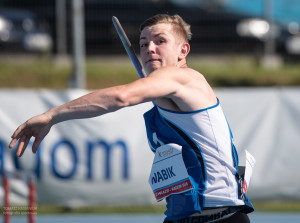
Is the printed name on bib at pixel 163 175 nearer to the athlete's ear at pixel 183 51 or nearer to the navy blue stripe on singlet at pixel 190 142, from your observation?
the navy blue stripe on singlet at pixel 190 142

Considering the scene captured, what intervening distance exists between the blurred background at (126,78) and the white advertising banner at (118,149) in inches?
0.6

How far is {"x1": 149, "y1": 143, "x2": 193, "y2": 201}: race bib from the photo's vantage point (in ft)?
10.1

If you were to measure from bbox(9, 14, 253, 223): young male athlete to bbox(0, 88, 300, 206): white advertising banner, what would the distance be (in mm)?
5502

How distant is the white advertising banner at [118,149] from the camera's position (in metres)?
8.80

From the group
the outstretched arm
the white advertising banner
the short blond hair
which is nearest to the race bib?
the outstretched arm

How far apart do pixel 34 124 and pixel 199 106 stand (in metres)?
0.78

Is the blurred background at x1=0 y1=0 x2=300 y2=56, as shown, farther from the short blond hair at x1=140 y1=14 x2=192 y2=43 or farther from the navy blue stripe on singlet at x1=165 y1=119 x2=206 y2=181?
the navy blue stripe on singlet at x1=165 y1=119 x2=206 y2=181

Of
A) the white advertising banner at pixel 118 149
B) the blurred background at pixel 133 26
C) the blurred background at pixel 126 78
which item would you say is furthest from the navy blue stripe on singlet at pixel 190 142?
the blurred background at pixel 133 26

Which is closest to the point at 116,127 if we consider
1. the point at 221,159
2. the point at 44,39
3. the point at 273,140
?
the point at 273,140

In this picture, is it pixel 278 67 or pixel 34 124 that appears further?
pixel 278 67

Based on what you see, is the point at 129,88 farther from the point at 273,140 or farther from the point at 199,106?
the point at 273,140

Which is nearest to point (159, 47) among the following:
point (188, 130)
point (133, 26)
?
point (188, 130)

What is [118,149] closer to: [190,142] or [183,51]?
[183,51]

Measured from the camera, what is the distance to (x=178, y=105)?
2957mm
